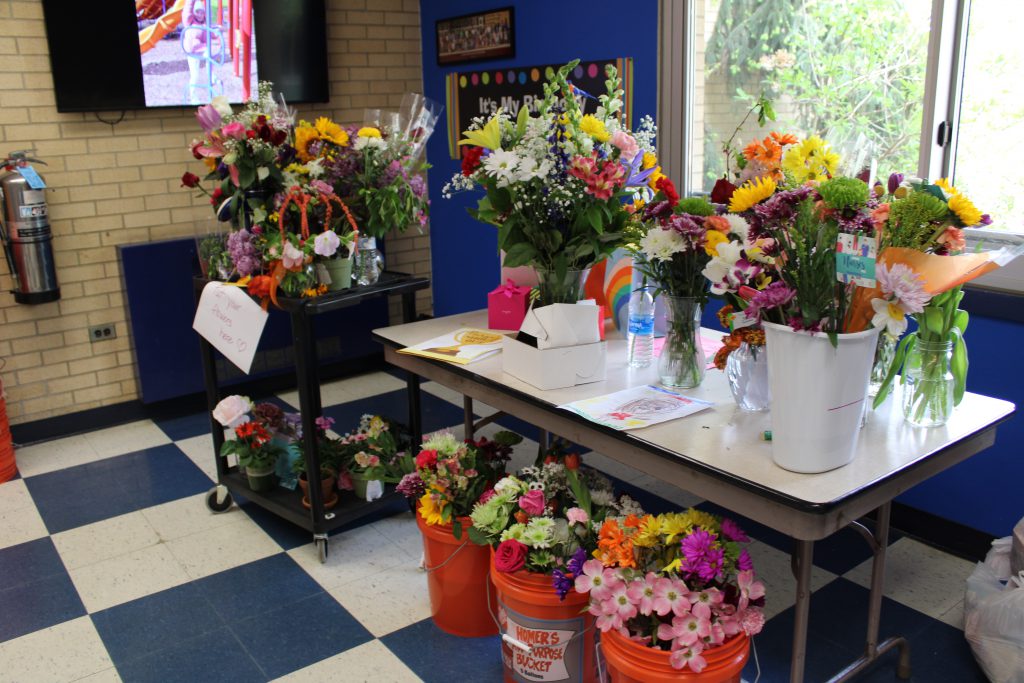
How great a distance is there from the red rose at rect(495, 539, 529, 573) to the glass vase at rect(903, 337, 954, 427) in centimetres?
97

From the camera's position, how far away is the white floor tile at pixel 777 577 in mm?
2713

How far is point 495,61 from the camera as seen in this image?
466 centimetres

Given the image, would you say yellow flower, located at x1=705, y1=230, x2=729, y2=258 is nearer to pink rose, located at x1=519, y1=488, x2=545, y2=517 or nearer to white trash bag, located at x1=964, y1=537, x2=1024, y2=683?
pink rose, located at x1=519, y1=488, x2=545, y2=517

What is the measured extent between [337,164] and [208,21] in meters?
1.84

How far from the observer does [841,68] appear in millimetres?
3215

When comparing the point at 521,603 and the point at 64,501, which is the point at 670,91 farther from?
the point at 64,501

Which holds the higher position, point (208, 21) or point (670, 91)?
point (208, 21)

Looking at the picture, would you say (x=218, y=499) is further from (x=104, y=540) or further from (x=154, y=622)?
(x=154, y=622)

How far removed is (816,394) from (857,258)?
0.27 metres

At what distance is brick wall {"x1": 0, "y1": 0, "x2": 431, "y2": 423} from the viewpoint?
3.90m

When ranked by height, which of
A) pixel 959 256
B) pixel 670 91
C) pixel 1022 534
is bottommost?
pixel 1022 534

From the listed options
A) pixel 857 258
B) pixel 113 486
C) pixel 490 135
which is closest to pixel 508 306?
pixel 490 135

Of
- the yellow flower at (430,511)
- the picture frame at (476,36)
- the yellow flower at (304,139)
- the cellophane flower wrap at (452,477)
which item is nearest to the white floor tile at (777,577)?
the cellophane flower wrap at (452,477)

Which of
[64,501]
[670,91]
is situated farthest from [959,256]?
[64,501]
